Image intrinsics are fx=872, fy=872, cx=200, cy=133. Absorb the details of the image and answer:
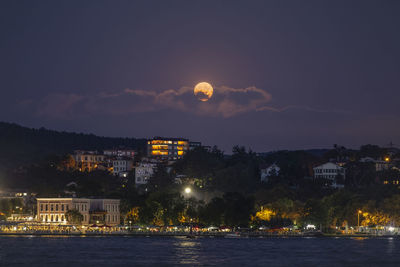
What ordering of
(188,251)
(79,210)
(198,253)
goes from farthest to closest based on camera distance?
(79,210) < (188,251) < (198,253)

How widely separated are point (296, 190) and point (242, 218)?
3184 centimetres

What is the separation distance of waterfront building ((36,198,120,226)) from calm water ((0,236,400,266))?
28453 mm

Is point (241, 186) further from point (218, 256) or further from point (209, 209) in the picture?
point (218, 256)

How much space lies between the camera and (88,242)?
437 ft

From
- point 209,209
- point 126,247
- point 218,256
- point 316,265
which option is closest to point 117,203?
point 209,209

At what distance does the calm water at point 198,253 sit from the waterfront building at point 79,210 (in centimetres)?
2845

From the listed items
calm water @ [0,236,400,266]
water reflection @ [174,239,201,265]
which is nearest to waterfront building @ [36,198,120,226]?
calm water @ [0,236,400,266]

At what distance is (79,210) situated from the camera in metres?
166

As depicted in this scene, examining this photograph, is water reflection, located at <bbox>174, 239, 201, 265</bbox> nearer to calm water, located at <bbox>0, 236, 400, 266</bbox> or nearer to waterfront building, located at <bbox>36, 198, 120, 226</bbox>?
calm water, located at <bbox>0, 236, 400, 266</bbox>

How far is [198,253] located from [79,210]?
61442mm

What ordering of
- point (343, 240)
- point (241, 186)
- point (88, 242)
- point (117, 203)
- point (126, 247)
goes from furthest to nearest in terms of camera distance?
point (241, 186) → point (117, 203) → point (343, 240) → point (88, 242) → point (126, 247)

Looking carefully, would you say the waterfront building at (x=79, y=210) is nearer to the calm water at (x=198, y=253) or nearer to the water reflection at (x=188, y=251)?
the calm water at (x=198, y=253)

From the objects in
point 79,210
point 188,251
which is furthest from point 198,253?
point 79,210

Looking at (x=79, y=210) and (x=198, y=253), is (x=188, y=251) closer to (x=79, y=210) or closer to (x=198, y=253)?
(x=198, y=253)
